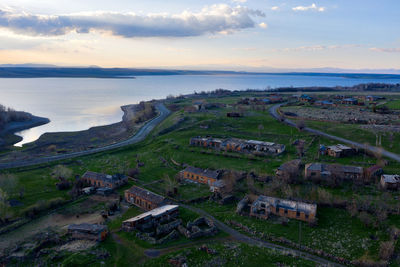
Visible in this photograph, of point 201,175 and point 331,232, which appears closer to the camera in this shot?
point 331,232

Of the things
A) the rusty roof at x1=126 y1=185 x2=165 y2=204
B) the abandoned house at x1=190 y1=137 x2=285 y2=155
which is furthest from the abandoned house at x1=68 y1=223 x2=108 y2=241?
the abandoned house at x1=190 y1=137 x2=285 y2=155

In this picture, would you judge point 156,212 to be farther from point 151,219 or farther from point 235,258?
point 235,258

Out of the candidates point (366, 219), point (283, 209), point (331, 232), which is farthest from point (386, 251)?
point (283, 209)

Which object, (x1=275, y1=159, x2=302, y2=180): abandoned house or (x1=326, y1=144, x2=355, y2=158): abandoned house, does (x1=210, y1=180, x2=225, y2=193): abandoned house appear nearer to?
(x1=275, y1=159, x2=302, y2=180): abandoned house

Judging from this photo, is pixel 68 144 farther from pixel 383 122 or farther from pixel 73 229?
pixel 383 122

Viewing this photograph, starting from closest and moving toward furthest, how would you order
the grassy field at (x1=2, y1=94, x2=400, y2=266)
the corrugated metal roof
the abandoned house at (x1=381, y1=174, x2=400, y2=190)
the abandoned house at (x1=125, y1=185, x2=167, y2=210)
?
the grassy field at (x1=2, y1=94, x2=400, y2=266) → the corrugated metal roof → the abandoned house at (x1=125, y1=185, x2=167, y2=210) → the abandoned house at (x1=381, y1=174, x2=400, y2=190)

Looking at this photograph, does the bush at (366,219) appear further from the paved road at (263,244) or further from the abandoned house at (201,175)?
the abandoned house at (201,175)
